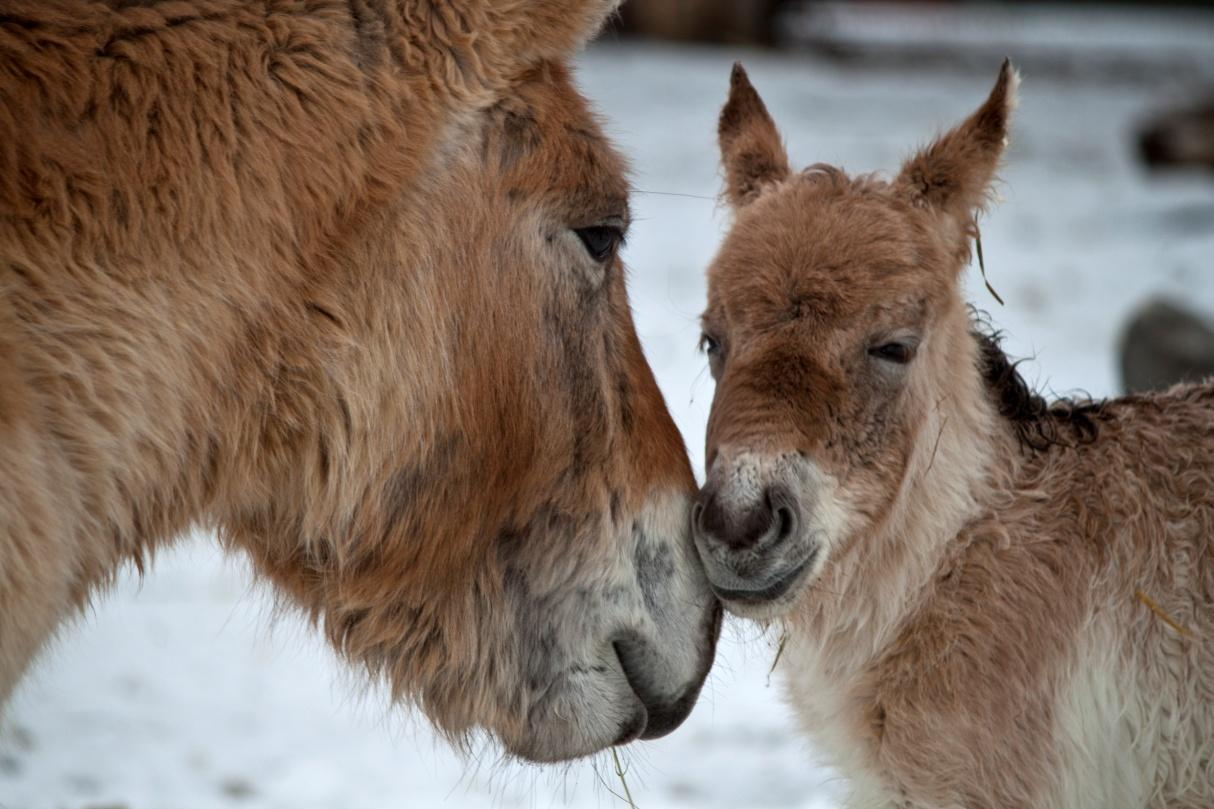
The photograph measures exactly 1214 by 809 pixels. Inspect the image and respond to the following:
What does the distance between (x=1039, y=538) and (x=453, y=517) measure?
164cm

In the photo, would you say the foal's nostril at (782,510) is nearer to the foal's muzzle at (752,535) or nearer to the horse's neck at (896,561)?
the foal's muzzle at (752,535)

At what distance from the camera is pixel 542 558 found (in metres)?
2.67

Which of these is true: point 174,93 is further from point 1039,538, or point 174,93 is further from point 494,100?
point 1039,538

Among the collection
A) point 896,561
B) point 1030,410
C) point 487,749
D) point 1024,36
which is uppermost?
point 1030,410

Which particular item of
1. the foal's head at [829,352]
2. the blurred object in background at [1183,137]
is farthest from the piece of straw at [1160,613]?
the blurred object in background at [1183,137]

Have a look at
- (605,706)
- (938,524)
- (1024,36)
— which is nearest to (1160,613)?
(938,524)

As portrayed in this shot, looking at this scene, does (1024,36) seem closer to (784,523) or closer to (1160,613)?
(1160,613)

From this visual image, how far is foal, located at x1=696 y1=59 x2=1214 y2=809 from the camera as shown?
10.1ft

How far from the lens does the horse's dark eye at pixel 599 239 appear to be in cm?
262

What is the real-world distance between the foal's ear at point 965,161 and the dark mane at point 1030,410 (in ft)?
1.41

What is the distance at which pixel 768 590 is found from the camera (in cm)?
295

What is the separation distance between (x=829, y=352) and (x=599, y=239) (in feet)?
2.54

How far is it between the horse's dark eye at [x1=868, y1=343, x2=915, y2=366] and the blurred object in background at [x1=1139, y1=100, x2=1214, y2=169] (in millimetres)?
10693

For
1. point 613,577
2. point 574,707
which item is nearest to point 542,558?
point 613,577
